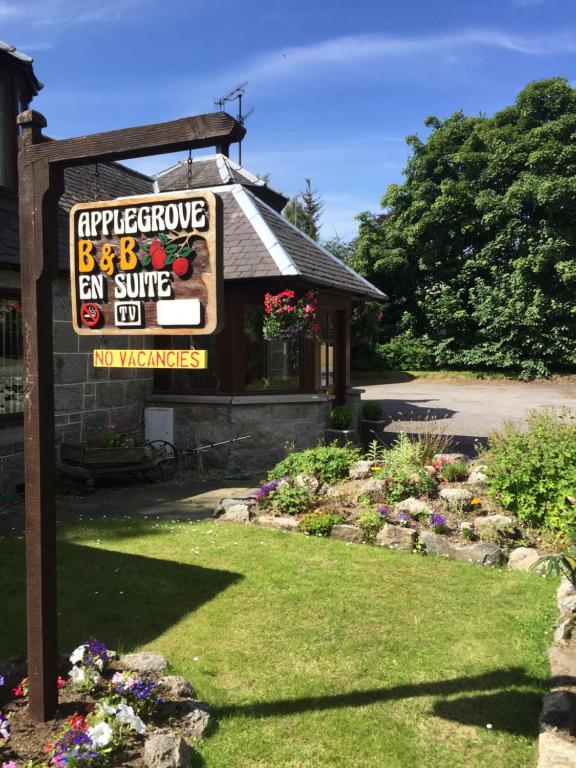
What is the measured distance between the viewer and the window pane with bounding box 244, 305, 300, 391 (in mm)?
10656

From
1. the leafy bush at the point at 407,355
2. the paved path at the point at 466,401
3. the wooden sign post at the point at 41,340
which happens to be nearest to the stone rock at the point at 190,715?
the wooden sign post at the point at 41,340

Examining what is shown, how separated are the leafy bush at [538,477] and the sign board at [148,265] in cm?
434

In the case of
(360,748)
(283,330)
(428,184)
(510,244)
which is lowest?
(360,748)

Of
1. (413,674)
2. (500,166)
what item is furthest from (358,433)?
(500,166)

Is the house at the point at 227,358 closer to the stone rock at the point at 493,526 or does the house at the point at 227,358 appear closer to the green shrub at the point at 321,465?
the green shrub at the point at 321,465

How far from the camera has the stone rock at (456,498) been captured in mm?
6527

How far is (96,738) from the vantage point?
2.56 metres

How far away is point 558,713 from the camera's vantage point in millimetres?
3068

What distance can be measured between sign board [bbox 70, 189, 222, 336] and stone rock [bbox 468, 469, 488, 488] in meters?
4.84

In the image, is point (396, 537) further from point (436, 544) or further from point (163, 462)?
point (163, 462)

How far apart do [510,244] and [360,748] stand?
2665 cm

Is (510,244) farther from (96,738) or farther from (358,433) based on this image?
(96,738)

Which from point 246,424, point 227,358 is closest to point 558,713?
point 246,424

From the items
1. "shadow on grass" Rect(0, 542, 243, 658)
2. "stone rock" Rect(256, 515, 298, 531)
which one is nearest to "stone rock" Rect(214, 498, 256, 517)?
"stone rock" Rect(256, 515, 298, 531)
